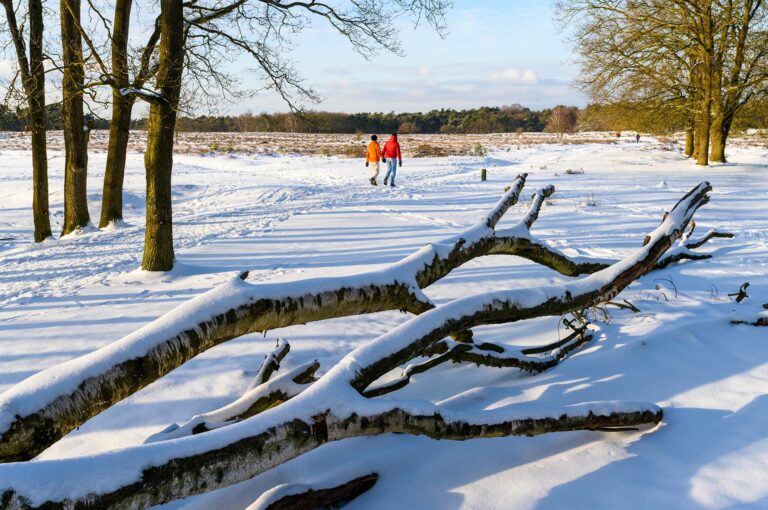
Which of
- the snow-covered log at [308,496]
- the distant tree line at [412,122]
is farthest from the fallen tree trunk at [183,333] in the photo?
the distant tree line at [412,122]

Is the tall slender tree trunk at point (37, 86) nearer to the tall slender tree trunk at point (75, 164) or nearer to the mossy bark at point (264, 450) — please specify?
the tall slender tree trunk at point (75, 164)

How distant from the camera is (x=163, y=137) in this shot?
6246mm

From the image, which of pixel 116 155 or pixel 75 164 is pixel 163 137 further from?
pixel 75 164

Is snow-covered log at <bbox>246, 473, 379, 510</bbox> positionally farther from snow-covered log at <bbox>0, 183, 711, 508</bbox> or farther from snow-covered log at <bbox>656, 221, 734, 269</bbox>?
snow-covered log at <bbox>656, 221, 734, 269</bbox>

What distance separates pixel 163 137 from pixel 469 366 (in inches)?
185

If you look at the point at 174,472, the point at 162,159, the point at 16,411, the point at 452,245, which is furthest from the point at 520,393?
the point at 162,159

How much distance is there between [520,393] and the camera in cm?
318

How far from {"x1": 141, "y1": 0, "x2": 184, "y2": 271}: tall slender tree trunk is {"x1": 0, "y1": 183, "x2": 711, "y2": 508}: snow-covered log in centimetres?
494

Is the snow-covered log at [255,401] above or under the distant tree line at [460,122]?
under

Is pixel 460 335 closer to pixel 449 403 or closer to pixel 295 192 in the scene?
pixel 449 403

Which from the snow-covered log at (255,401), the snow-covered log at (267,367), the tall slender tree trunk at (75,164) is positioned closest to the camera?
the snow-covered log at (255,401)

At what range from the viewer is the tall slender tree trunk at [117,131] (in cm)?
914

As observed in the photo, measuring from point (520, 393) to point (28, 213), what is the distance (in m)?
15.0

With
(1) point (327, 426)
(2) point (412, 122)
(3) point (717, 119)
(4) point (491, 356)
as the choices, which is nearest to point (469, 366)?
(4) point (491, 356)
